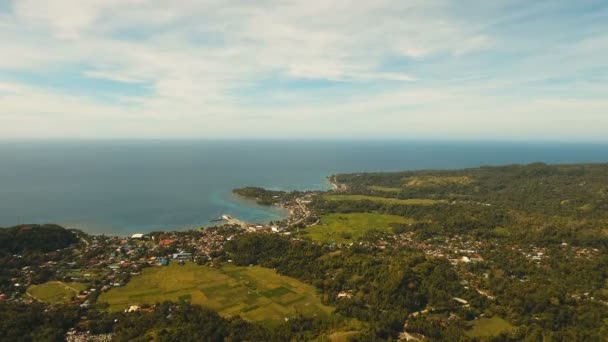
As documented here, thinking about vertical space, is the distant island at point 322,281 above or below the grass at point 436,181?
below

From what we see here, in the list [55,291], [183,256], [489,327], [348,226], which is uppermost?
[348,226]

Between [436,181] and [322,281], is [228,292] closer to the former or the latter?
[322,281]

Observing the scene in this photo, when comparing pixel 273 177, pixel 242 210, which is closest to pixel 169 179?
pixel 273 177

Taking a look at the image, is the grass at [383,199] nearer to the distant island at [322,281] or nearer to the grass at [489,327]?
the distant island at [322,281]

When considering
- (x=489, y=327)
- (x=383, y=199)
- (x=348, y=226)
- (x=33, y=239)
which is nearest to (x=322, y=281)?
(x=489, y=327)

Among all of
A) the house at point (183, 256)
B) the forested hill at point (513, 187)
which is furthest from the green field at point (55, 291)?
the forested hill at point (513, 187)

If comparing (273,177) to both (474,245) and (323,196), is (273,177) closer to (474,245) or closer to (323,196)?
(323,196)

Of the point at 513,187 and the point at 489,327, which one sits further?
the point at 513,187
